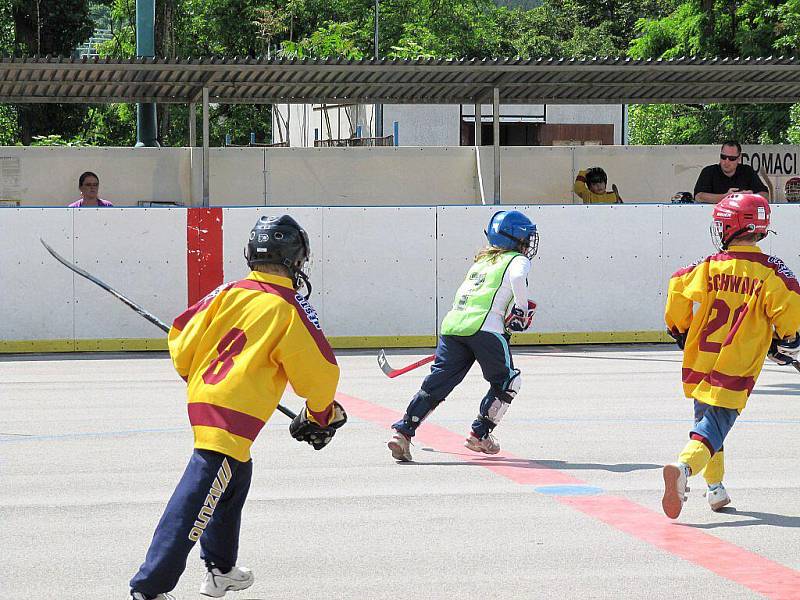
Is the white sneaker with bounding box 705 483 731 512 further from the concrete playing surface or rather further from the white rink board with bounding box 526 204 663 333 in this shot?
the white rink board with bounding box 526 204 663 333

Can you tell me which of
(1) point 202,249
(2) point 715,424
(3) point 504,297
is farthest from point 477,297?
(1) point 202,249

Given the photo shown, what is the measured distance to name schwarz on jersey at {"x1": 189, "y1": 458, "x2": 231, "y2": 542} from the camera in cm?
475

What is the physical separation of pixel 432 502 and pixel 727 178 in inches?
375

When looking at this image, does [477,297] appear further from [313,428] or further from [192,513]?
[192,513]

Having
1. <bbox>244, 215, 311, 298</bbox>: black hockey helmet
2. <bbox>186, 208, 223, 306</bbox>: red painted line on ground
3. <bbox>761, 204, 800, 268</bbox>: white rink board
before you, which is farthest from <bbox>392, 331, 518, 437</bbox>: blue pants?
<bbox>761, 204, 800, 268</bbox>: white rink board

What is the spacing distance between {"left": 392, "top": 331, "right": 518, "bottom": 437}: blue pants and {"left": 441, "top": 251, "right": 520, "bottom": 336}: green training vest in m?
0.06

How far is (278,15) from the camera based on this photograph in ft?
171

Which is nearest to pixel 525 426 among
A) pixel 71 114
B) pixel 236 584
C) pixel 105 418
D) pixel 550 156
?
pixel 105 418

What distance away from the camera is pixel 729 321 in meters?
6.93

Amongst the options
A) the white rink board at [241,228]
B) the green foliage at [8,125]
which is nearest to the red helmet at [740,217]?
the white rink board at [241,228]

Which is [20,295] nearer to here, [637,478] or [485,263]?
[485,263]

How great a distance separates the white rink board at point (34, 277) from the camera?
15617 mm

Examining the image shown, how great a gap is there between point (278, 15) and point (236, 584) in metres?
48.7

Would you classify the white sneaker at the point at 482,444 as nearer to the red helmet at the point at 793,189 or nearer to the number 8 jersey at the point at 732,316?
the number 8 jersey at the point at 732,316
